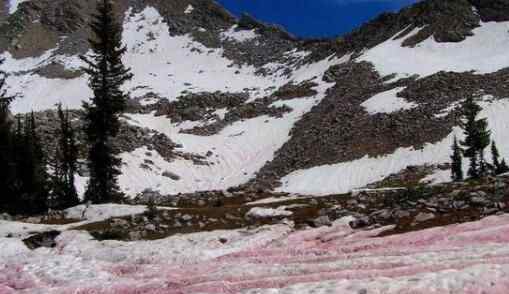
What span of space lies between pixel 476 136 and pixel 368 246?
4172cm

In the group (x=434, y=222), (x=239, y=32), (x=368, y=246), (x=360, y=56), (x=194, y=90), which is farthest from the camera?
(x=239, y=32)

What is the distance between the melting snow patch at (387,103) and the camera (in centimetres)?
8206

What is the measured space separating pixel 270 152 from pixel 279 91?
28.8 meters

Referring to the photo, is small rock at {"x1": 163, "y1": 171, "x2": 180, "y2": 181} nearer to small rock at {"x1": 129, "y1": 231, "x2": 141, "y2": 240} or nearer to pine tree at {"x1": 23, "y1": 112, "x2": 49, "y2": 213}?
pine tree at {"x1": 23, "y1": 112, "x2": 49, "y2": 213}

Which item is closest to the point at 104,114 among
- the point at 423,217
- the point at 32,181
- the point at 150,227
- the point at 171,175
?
the point at 32,181

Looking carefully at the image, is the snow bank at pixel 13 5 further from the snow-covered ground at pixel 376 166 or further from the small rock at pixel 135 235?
the small rock at pixel 135 235

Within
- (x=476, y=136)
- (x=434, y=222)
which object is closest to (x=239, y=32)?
(x=476, y=136)

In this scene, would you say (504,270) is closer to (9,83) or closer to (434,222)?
(434,222)

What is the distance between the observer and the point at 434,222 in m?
21.1

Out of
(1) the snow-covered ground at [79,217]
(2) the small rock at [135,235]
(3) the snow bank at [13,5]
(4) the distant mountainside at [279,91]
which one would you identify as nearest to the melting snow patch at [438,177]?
(4) the distant mountainside at [279,91]

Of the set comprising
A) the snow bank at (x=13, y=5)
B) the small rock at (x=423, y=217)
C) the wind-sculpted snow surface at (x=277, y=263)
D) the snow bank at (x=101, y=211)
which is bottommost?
the wind-sculpted snow surface at (x=277, y=263)

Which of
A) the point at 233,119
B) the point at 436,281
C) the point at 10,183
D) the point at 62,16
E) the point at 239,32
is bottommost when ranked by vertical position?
the point at 436,281

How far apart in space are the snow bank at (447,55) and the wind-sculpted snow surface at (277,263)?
257ft

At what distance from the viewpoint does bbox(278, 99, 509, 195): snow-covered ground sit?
6312 centimetres
